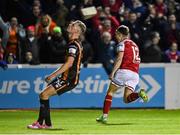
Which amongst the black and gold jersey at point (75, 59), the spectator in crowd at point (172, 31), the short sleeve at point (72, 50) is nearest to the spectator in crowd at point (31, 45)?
the spectator in crowd at point (172, 31)

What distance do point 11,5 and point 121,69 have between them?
291 inches

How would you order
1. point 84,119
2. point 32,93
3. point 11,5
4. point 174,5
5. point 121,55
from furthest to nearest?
point 174,5 → point 11,5 → point 32,93 → point 84,119 → point 121,55

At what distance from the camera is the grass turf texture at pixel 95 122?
11762mm

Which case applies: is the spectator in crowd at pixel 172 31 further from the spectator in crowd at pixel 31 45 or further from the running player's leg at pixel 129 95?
the running player's leg at pixel 129 95

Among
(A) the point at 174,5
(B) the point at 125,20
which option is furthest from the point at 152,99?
(A) the point at 174,5

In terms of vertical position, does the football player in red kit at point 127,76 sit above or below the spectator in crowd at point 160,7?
below

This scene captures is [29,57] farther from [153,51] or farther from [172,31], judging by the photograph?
[172,31]

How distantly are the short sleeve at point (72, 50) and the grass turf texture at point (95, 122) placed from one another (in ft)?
4.67

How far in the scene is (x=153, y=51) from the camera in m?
19.2

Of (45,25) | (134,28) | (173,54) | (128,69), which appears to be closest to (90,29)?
(134,28)

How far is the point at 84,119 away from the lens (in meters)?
15.0

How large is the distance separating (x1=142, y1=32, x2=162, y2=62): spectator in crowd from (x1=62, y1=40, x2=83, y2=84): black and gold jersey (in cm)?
723

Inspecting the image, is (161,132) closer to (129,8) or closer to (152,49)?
(152,49)

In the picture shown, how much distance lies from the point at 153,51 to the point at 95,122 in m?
5.73
